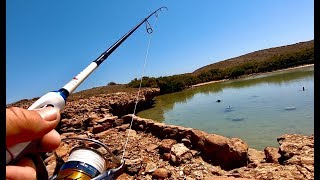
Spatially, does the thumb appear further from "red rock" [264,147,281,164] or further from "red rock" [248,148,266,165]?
"red rock" [248,148,266,165]

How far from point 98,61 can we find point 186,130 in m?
4.72

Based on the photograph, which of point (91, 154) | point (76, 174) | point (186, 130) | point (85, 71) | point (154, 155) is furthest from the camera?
point (186, 130)

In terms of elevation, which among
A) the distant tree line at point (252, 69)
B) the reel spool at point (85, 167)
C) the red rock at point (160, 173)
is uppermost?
the distant tree line at point (252, 69)

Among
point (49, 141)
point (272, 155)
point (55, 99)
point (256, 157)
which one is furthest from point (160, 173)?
point (49, 141)

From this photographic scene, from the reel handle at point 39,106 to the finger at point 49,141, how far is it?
90mm

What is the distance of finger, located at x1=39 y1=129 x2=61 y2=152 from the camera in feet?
4.65

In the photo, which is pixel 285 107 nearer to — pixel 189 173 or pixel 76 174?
pixel 189 173

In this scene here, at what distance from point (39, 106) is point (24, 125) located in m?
0.61

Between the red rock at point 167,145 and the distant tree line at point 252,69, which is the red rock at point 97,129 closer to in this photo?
the red rock at point 167,145

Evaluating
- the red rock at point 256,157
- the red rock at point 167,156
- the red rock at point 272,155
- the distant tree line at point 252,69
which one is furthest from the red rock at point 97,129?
the distant tree line at point 252,69

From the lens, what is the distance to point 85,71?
2.76m

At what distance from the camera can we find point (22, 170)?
1272mm

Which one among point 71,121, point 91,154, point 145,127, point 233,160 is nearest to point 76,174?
point 91,154

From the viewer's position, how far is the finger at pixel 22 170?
1221 millimetres
